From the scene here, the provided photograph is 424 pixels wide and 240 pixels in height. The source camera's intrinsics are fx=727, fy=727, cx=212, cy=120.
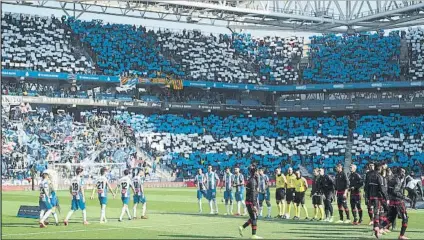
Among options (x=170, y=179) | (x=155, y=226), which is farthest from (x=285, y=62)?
(x=155, y=226)

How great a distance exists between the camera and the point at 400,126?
230 feet

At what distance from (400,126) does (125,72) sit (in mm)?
26945

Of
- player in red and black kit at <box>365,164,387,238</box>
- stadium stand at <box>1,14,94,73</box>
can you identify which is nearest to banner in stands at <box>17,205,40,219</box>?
player in red and black kit at <box>365,164,387,238</box>

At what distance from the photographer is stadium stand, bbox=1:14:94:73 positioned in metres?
63.4

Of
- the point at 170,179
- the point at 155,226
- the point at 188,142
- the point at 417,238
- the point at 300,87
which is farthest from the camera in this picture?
the point at 300,87

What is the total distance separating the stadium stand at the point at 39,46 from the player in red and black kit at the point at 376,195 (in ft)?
148

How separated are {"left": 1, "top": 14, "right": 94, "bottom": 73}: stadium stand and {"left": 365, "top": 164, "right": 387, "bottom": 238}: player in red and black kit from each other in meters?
45.2

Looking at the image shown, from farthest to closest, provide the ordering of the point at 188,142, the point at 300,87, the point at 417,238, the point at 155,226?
the point at 300,87, the point at 188,142, the point at 155,226, the point at 417,238

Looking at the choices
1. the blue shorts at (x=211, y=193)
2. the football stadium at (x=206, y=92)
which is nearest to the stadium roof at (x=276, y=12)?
the football stadium at (x=206, y=92)

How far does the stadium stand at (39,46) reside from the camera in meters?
63.4

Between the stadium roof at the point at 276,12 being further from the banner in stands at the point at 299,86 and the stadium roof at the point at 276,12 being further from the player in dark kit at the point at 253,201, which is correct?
the player in dark kit at the point at 253,201

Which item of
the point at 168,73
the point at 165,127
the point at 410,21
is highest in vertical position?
the point at 410,21

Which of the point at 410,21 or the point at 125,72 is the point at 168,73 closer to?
the point at 125,72

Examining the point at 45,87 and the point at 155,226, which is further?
the point at 45,87
